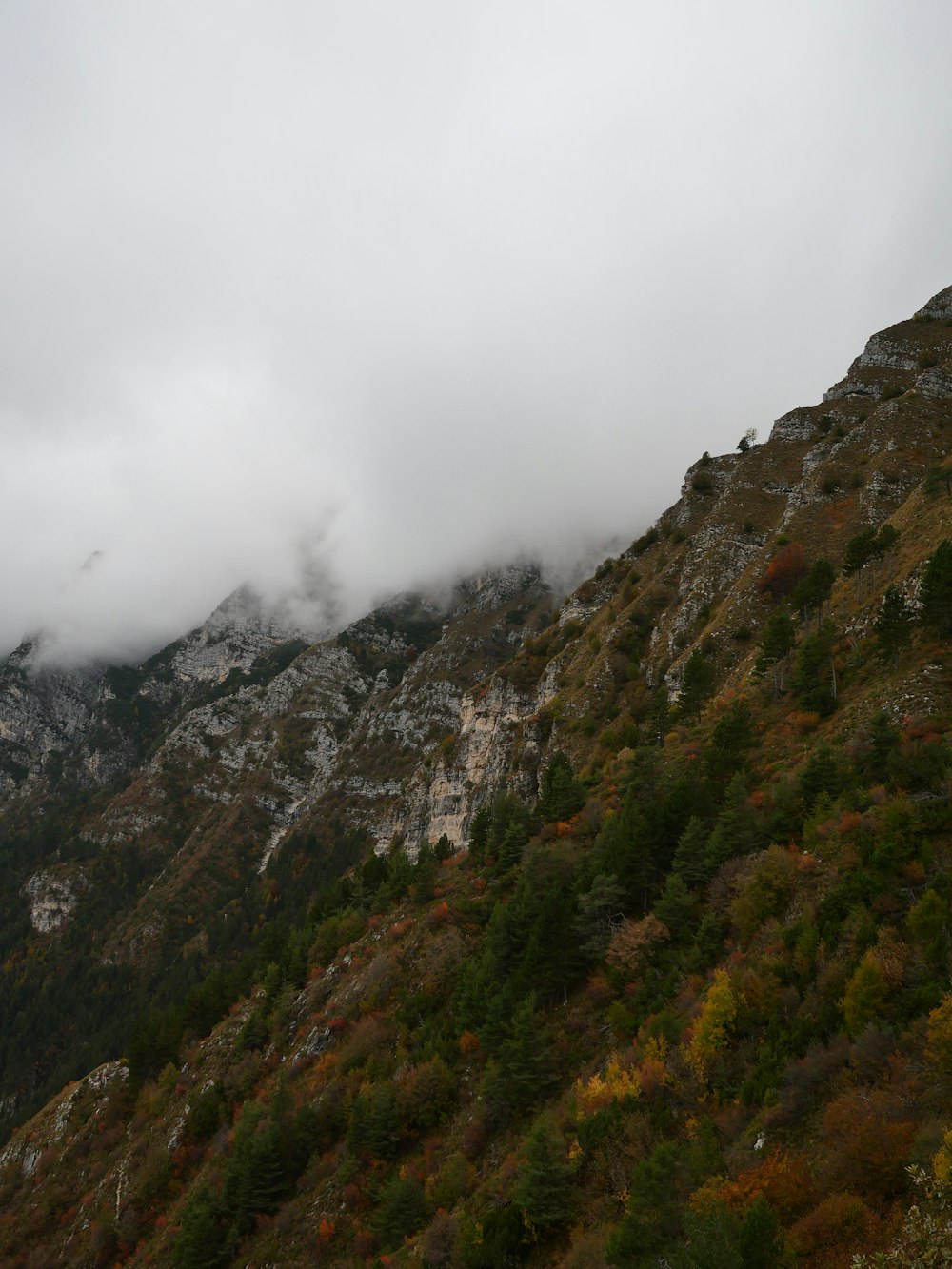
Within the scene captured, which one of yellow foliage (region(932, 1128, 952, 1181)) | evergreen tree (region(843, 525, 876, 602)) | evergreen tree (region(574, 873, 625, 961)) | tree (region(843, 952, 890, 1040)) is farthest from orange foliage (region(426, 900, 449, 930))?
yellow foliage (region(932, 1128, 952, 1181))

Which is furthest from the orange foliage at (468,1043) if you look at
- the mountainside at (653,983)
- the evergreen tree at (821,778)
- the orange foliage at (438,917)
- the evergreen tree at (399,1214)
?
the evergreen tree at (821,778)

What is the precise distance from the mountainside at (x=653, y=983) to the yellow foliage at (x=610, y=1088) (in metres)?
0.13

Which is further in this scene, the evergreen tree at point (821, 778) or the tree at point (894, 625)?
the tree at point (894, 625)

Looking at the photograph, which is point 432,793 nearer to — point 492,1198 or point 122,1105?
point 122,1105

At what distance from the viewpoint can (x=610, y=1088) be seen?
2436 cm

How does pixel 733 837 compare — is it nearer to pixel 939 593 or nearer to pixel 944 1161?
pixel 939 593

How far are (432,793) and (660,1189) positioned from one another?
8970 centimetres

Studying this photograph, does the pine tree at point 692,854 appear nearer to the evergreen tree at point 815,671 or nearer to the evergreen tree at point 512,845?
the evergreen tree at point 815,671

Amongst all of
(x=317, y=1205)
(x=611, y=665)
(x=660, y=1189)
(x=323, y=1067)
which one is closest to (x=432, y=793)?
(x=611, y=665)

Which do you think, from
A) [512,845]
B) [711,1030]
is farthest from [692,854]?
[512,845]

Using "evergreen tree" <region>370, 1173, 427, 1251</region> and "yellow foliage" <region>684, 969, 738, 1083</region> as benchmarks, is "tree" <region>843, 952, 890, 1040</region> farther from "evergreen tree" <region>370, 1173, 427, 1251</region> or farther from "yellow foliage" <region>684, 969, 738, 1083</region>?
"evergreen tree" <region>370, 1173, 427, 1251</region>

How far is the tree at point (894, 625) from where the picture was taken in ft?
120

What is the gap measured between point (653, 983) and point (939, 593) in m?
26.3

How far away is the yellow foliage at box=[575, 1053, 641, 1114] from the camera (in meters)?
23.5
